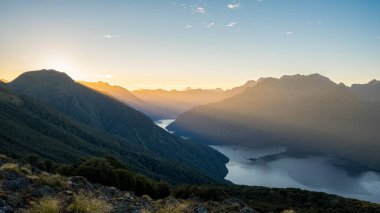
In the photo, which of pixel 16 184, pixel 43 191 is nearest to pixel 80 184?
pixel 43 191

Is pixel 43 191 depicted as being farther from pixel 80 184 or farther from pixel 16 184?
pixel 80 184

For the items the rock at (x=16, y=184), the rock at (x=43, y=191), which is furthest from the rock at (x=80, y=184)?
the rock at (x=16, y=184)

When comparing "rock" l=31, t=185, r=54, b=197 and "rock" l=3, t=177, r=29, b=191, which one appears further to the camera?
"rock" l=3, t=177, r=29, b=191

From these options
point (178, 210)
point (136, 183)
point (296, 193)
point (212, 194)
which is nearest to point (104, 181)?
point (136, 183)

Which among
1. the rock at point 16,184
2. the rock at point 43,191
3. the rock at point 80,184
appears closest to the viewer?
the rock at point 43,191

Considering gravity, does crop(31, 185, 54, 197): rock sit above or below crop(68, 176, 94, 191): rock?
above

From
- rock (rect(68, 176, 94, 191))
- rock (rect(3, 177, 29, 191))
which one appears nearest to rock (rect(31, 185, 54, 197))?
rock (rect(3, 177, 29, 191))

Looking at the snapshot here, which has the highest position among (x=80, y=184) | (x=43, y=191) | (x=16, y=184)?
(x=16, y=184)

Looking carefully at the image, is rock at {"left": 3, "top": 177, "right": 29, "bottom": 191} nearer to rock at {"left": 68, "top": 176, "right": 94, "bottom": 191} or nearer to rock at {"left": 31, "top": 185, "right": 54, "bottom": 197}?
rock at {"left": 31, "top": 185, "right": 54, "bottom": 197}

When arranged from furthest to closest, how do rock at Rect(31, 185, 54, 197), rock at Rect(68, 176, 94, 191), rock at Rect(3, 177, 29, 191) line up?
rock at Rect(68, 176, 94, 191), rock at Rect(3, 177, 29, 191), rock at Rect(31, 185, 54, 197)

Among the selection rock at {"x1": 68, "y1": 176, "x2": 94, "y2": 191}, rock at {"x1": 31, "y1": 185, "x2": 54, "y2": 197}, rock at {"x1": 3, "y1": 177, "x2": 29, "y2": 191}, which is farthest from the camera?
rock at {"x1": 68, "y1": 176, "x2": 94, "y2": 191}

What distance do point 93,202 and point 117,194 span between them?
40.8ft

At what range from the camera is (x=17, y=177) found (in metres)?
22.1

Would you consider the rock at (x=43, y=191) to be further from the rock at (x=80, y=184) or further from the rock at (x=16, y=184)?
the rock at (x=80, y=184)
